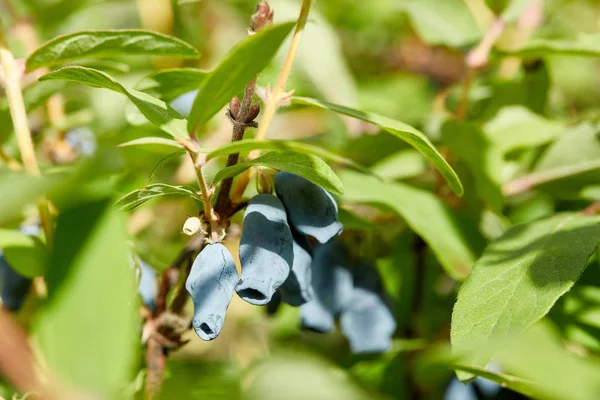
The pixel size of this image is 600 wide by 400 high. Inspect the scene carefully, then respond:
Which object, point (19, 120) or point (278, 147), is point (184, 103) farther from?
point (278, 147)

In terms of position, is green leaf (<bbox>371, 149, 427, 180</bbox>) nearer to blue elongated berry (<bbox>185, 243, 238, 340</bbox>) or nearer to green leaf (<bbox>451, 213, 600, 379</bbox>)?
green leaf (<bbox>451, 213, 600, 379</bbox>)

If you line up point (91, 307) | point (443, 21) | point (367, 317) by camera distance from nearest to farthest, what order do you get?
point (91, 307) < point (367, 317) < point (443, 21)

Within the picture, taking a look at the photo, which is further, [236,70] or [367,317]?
[367,317]

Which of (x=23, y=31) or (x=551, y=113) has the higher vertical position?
(x=23, y=31)

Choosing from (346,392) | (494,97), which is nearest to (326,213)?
(346,392)

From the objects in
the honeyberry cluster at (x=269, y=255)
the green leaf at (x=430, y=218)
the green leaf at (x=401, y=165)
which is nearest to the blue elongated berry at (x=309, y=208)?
the honeyberry cluster at (x=269, y=255)

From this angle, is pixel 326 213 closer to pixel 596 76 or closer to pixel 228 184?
pixel 228 184

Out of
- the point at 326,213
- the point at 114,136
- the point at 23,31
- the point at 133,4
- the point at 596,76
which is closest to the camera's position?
the point at 326,213

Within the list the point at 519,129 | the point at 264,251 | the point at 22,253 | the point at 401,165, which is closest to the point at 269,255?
the point at 264,251
